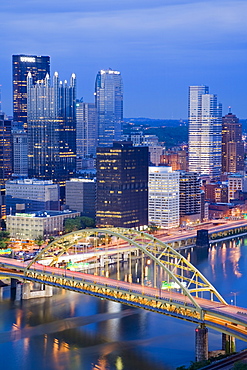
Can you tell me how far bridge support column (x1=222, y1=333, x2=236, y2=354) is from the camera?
1151 inches

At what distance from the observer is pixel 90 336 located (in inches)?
1267

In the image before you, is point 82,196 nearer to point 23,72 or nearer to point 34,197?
point 34,197

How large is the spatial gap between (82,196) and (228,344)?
40.1 m

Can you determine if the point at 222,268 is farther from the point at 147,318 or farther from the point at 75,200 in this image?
the point at 75,200

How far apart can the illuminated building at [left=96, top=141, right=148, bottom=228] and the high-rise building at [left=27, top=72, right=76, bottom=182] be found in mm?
19813

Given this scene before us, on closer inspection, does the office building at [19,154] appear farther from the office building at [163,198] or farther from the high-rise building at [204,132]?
the office building at [163,198]

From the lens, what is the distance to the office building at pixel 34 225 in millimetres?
58688

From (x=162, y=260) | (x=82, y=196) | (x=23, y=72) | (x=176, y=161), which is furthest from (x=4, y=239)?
(x=23, y=72)

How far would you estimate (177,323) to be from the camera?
109 ft

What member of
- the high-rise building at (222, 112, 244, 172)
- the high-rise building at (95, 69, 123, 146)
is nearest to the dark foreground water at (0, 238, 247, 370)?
the high-rise building at (222, 112, 244, 172)

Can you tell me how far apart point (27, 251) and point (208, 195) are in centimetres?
3277

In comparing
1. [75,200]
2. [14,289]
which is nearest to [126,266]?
[14,289]

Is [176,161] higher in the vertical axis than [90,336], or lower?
higher

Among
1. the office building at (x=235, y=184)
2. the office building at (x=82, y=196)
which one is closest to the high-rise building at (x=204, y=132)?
the office building at (x=235, y=184)
